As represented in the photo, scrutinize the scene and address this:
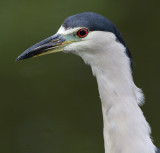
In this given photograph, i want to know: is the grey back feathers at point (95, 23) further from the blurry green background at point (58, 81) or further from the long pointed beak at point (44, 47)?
the blurry green background at point (58, 81)

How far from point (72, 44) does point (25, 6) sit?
151 inches

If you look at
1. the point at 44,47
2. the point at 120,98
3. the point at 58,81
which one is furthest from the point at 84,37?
the point at 58,81

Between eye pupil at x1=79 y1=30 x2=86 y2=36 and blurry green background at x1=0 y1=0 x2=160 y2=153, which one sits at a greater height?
eye pupil at x1=79 y1=30 x2=86 y2=36

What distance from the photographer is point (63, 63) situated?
5980mm

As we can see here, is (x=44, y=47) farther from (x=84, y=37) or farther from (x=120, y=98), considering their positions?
(x=120, y=98)

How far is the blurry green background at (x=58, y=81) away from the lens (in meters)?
5.31

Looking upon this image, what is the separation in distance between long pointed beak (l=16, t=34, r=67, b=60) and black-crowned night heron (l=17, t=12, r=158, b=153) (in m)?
0.13

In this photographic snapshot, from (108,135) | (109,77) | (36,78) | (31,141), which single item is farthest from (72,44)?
(36,78)

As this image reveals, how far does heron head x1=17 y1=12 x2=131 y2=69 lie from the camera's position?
2.91 meters

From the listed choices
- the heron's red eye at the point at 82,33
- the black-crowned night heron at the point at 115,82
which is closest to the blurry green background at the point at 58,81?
the black-crowned night heron at the point at 115,82

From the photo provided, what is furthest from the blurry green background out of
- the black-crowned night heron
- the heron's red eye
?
the heron's red eye

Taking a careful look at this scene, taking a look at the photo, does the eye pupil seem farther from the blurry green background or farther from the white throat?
the blurry green background

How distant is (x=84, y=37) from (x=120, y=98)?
440 millimetres

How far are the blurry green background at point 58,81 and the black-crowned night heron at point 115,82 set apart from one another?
2.21 m
